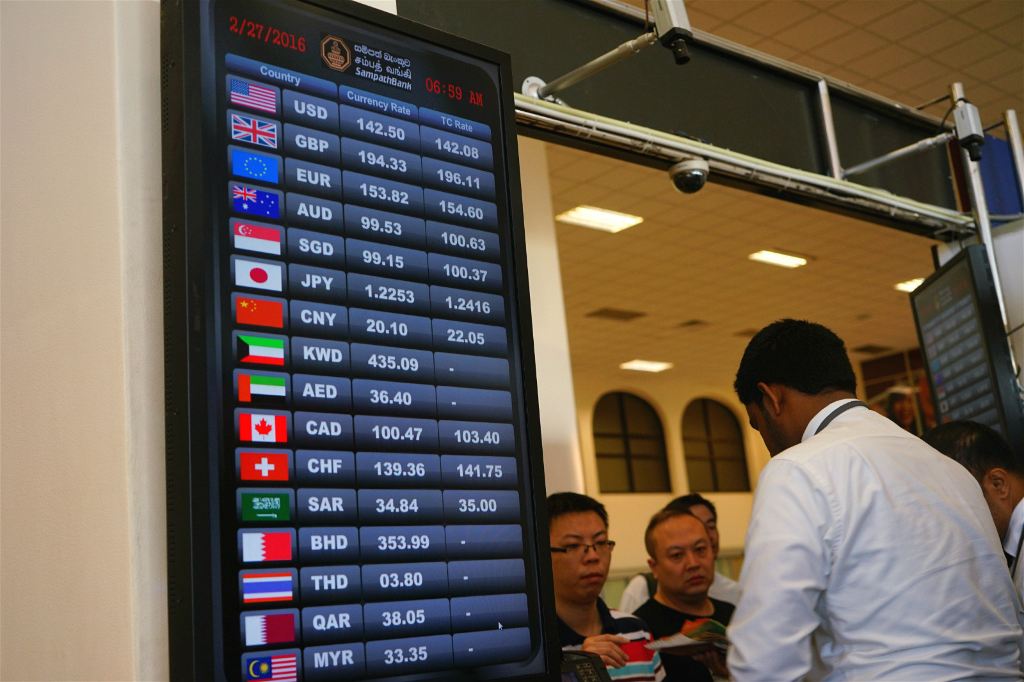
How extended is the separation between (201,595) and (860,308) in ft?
37.3

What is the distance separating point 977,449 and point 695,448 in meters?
12.8

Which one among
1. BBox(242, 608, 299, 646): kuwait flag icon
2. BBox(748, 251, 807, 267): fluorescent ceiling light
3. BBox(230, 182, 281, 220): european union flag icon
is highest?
BBox(748, 251, 807, 267): fluorescent ceiling light

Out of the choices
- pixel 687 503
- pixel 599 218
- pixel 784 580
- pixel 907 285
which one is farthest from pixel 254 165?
pixel 907 285

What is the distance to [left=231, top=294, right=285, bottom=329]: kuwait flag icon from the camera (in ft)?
5.11

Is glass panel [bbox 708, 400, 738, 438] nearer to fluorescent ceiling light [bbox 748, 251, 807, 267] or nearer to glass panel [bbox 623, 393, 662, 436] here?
glass panel [bbox 623, 393, 662, 436]

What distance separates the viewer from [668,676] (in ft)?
10.1

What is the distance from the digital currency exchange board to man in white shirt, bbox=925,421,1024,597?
1741 mm

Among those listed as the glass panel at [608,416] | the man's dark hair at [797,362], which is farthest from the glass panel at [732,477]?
the man's dark hair at [797,362]

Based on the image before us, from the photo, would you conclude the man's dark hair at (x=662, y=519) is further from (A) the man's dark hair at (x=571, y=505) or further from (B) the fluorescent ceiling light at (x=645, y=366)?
(B) the fluorescent ceiling light at (x=645, y=366)

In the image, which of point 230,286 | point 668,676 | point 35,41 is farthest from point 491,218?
point 668,676

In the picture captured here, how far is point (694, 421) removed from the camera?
Result: 51.9 ft

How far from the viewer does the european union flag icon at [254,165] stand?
5.33 ft

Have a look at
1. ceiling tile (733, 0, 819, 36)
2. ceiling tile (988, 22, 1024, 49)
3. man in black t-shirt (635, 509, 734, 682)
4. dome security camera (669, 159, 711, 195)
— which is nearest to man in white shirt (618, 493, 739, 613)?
man in black t-shirt (635, 509, 734, 682)

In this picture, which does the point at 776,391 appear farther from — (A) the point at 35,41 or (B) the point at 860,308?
(B) the point at 860,308
